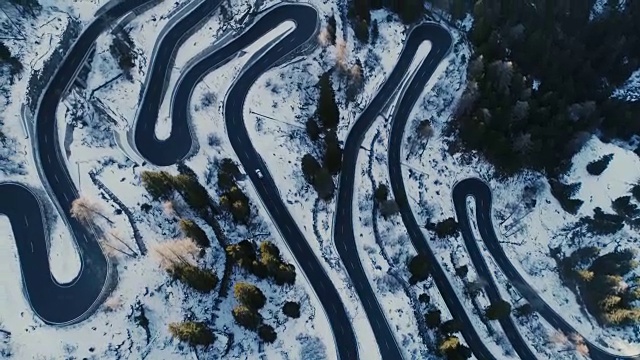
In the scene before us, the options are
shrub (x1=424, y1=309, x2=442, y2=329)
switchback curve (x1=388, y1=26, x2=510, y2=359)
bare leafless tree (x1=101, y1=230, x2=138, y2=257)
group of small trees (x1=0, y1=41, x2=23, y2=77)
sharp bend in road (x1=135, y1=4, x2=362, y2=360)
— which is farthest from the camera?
switchback curve (x1=388, y1=26, x2=510, y2=359)

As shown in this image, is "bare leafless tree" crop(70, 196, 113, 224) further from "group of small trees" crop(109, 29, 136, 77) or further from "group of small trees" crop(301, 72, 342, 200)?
"group of small trees" crop(301, 72, 342, 200)

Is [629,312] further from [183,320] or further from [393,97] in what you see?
[183,320]

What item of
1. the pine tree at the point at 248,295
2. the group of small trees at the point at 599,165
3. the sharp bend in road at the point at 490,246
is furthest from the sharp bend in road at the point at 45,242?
the group of small trees at the point at 599,165

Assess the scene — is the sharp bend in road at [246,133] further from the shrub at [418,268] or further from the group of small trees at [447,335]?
the shrub at [418,268]

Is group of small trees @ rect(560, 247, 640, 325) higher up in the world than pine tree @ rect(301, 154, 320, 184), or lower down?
lower down

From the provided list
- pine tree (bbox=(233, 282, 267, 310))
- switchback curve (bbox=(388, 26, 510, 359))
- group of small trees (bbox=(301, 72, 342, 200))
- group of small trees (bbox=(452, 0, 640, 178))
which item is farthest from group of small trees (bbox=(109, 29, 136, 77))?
group of small trees (bbox=(452, 0, 640, 178))
